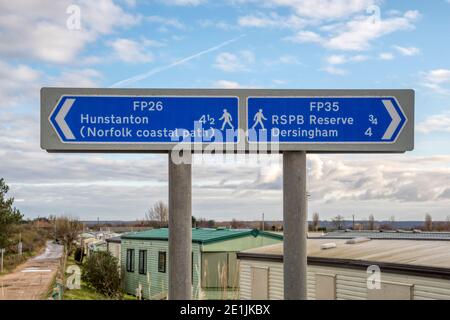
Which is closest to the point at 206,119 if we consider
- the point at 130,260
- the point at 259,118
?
the point at 259,118

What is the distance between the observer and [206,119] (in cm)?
532

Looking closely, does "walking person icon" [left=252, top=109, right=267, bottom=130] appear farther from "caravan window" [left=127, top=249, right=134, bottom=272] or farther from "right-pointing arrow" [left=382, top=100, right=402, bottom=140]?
"caravan window" [left=127, top=249, right=134, bottom=272]

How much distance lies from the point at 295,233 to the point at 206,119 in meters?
1.40

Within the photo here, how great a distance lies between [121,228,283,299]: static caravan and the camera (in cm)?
2254

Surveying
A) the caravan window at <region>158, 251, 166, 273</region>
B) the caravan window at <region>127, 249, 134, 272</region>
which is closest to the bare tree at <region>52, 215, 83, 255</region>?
the caravan window at <region>127, 249, 134, 272</region>

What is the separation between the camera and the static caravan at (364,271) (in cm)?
1157

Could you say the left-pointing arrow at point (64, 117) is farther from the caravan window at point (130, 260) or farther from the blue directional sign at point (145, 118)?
the caravan window at point (130, 260)

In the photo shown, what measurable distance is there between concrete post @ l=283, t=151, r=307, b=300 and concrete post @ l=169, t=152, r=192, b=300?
948 millimetres

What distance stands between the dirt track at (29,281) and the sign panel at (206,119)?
62.1 feet

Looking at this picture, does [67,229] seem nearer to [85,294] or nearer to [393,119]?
[85,294]

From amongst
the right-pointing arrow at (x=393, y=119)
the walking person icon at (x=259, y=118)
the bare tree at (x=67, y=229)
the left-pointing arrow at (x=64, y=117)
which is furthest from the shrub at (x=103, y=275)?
the bare tree at (x=67, y=229)

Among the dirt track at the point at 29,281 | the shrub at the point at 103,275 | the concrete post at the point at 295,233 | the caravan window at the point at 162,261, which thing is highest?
the concrete post at the point at 295,233
